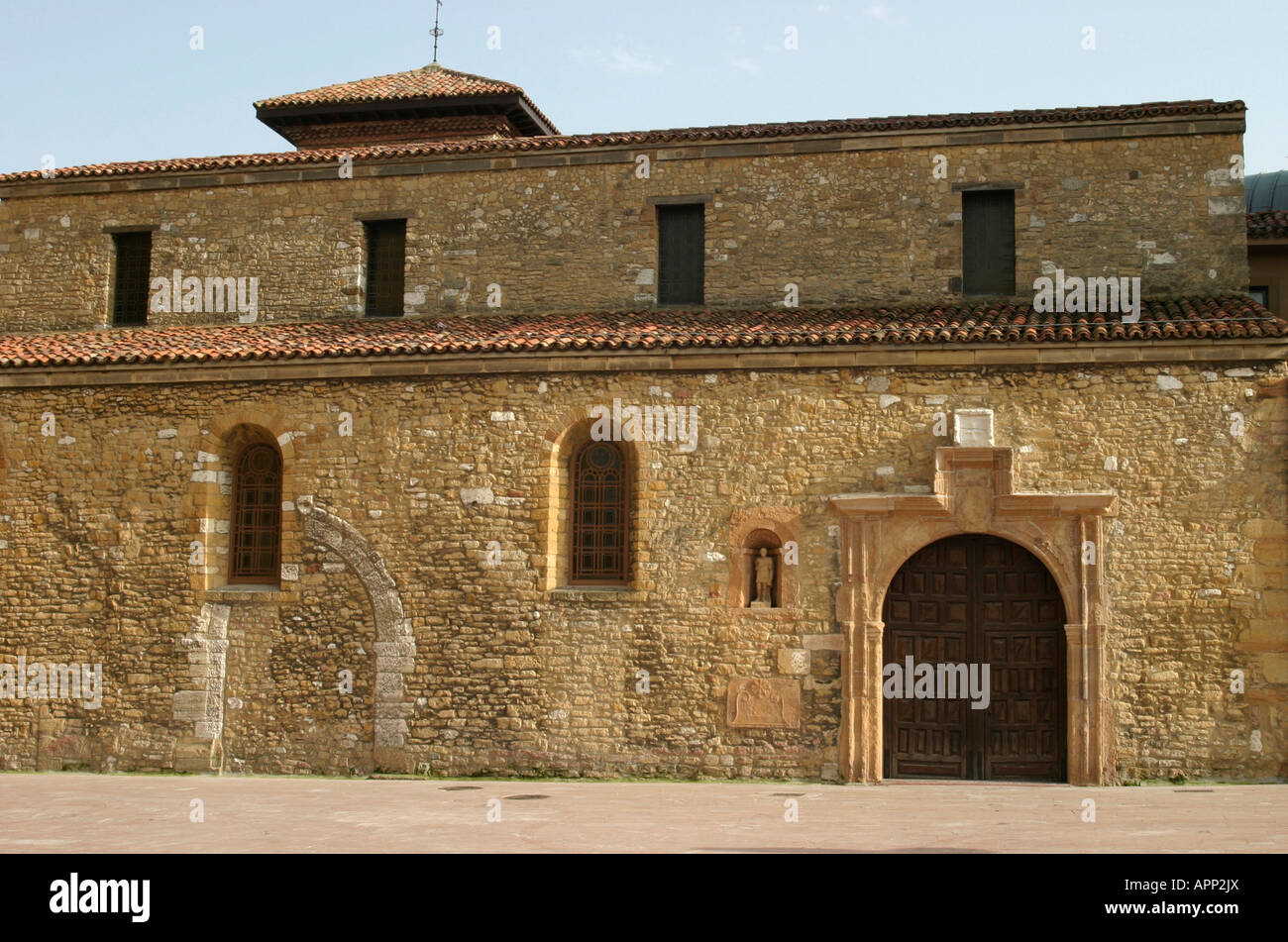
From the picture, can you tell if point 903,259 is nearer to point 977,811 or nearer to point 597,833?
point 977,811

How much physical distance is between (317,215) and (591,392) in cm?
553

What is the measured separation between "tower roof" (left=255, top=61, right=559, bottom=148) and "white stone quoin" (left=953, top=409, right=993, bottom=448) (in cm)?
1186

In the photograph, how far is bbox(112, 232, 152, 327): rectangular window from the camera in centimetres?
1869

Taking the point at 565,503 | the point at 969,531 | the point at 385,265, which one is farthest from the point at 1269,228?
the point at 385,265

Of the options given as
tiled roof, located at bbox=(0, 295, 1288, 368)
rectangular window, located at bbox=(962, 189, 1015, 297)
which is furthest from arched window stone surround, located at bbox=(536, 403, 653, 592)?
rectangular window, located at bbox=(962, 189, 1015, 297)

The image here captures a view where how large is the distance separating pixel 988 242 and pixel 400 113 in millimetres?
11639

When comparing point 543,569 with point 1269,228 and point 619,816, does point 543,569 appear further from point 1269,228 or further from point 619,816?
point 1269,228

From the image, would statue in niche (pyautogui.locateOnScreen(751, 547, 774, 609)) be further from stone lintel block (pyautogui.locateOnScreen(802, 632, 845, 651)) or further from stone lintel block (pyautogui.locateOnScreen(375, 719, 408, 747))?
stone lintel block (pyautogui.locateOnScreen(375, 719, 408, 747))

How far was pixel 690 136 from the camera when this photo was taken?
1708 cm

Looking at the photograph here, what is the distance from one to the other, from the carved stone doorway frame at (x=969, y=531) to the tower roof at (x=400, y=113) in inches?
468

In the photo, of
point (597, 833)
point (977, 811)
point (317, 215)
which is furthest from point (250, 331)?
point (977, 811)

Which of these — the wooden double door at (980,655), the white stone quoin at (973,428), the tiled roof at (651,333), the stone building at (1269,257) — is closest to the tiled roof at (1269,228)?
the stone building at (1269,257)

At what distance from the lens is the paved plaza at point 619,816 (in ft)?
31.8

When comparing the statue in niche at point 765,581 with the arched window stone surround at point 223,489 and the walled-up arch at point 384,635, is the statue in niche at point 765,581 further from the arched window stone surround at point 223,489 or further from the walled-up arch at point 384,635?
the arched window stone surround at point 223,489
